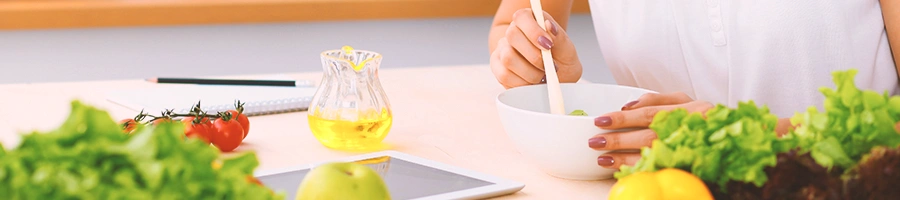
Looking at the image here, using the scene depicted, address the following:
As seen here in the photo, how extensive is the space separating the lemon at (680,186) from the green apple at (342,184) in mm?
207

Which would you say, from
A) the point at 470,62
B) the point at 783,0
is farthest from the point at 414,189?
the point at 470,62

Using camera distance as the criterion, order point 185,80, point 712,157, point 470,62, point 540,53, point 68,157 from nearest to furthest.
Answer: point 68,157, point 712,157, point 540,53, point 185,80, point 470,62

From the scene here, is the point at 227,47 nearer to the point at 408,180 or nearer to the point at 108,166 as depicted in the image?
the point at 408,180

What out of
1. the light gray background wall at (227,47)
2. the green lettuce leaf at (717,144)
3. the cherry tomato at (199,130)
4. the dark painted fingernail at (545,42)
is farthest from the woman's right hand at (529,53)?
the light gray background wall at (227,47)

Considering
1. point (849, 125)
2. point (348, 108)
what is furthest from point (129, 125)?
point (849, 125)

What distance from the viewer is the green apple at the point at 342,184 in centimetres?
66

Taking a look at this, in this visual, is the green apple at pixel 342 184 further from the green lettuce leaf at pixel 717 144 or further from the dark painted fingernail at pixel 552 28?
the dark painted fingernail at pixel 552 28

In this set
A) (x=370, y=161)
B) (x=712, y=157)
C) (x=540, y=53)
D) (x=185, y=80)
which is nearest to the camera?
(x=712, y=157)

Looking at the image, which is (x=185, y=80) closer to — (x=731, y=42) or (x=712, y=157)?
(x=731, y=42)

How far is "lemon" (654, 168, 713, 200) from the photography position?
0.60m

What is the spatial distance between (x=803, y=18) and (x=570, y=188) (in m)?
0.55

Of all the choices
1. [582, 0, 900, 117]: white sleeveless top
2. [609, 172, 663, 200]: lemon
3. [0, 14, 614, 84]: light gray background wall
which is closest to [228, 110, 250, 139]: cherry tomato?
[609, 172, 663, 200]: lemon

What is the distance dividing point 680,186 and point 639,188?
0.09ft

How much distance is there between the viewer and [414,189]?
2.82ft
